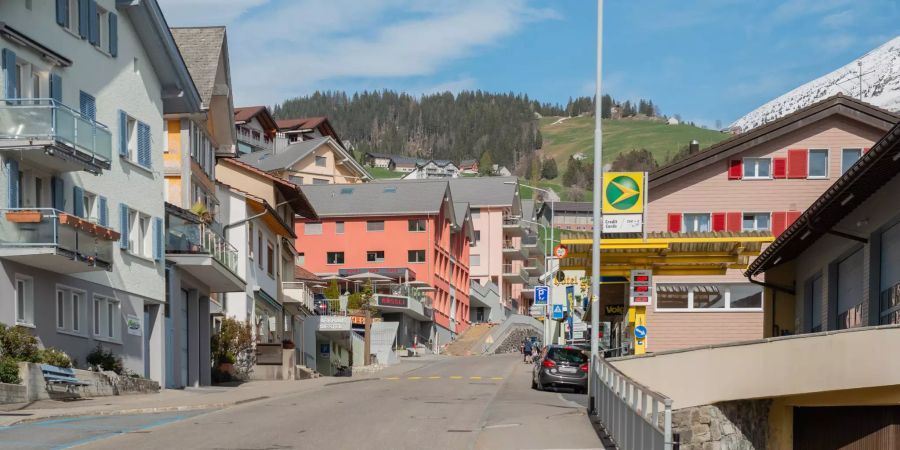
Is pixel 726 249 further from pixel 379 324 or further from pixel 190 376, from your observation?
pixel 379 324

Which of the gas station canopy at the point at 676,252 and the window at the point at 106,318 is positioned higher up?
the gas station canopy at the point at 676,252

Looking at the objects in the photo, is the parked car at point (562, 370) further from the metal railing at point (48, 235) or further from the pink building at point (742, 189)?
the metal railing at point (48, 235)

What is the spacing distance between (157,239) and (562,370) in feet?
41.8

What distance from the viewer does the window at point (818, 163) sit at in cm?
4800

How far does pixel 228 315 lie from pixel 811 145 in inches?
927

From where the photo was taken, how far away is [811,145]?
47906 millimetres

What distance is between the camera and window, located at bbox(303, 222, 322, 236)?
312 ft

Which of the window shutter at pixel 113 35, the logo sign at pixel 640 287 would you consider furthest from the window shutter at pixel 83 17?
the logo sign at pixel 640 287

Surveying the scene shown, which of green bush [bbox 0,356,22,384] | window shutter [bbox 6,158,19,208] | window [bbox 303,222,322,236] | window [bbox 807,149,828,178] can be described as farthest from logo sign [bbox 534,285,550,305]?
green bush [bbox 0,356,22,384]

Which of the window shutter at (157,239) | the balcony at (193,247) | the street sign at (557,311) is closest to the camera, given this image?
the window shutter at (157,239)

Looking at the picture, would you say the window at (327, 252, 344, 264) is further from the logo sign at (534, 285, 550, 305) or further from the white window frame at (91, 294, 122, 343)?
the white window frame at (91, 294, 122, 343)

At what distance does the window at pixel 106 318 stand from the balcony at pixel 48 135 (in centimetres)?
428

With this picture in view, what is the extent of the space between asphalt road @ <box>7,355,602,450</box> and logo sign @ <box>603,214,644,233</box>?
437cm

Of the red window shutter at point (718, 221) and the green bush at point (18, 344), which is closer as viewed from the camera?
the green bush at point (18, 344)
